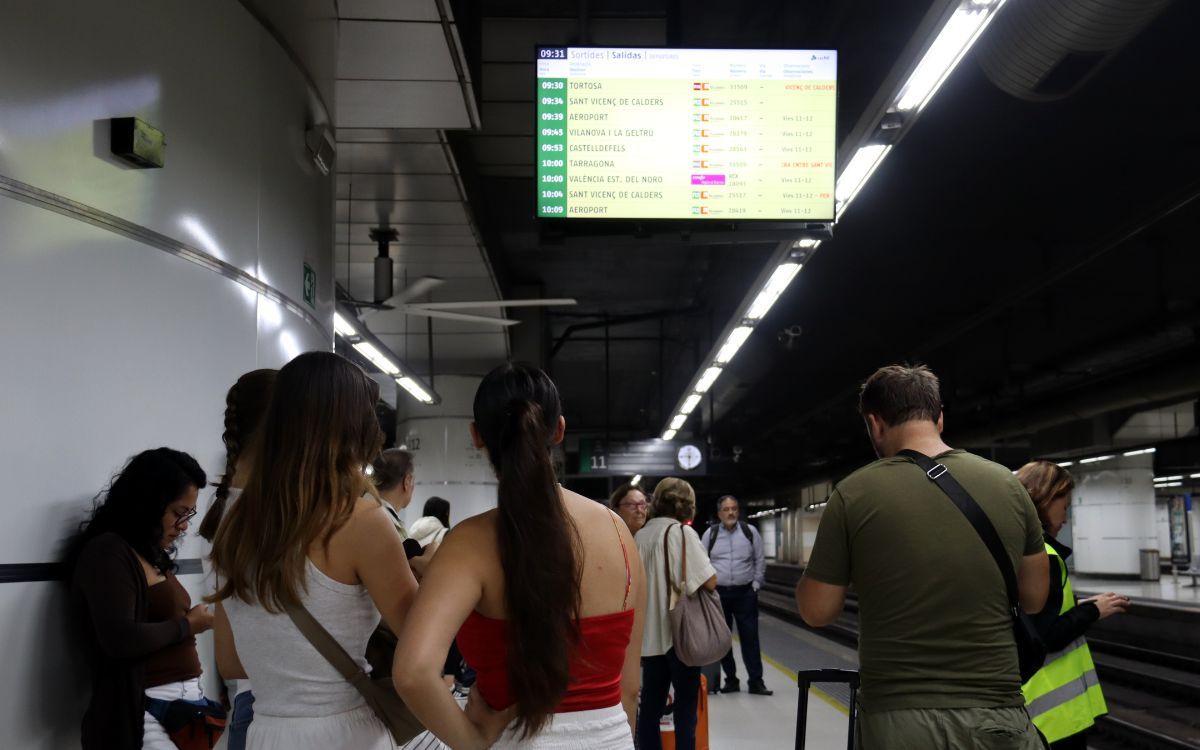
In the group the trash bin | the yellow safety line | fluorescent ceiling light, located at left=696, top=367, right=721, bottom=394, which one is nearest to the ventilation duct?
the yellow safety line

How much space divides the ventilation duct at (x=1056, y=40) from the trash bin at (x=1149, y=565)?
2670 cm

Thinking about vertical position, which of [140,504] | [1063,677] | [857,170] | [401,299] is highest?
[857,170]

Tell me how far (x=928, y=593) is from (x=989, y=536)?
200 millimetres

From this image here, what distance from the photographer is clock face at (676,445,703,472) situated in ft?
62.2

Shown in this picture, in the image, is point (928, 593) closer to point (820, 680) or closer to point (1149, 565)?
point (820, 680)

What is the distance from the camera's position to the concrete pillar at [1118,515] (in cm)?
2942

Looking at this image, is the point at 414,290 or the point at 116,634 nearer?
the point at 116,634

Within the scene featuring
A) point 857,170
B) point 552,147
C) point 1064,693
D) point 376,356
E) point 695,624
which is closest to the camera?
point 1064,693

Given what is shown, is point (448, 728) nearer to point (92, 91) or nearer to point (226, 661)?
point (226, 661)

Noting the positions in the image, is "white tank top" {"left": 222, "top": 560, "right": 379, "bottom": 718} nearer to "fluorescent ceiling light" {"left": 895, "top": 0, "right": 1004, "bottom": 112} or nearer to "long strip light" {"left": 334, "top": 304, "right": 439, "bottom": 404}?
"fluorescent ceiling light" {"left": 895, "top": 0, "right": 1004, "bottom": 112}

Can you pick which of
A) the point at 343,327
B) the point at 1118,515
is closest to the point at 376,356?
the point at 343,327

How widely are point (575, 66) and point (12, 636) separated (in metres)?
4.15

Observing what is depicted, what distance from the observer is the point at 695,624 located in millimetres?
5641

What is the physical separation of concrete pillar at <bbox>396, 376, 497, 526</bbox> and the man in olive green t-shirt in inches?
528
